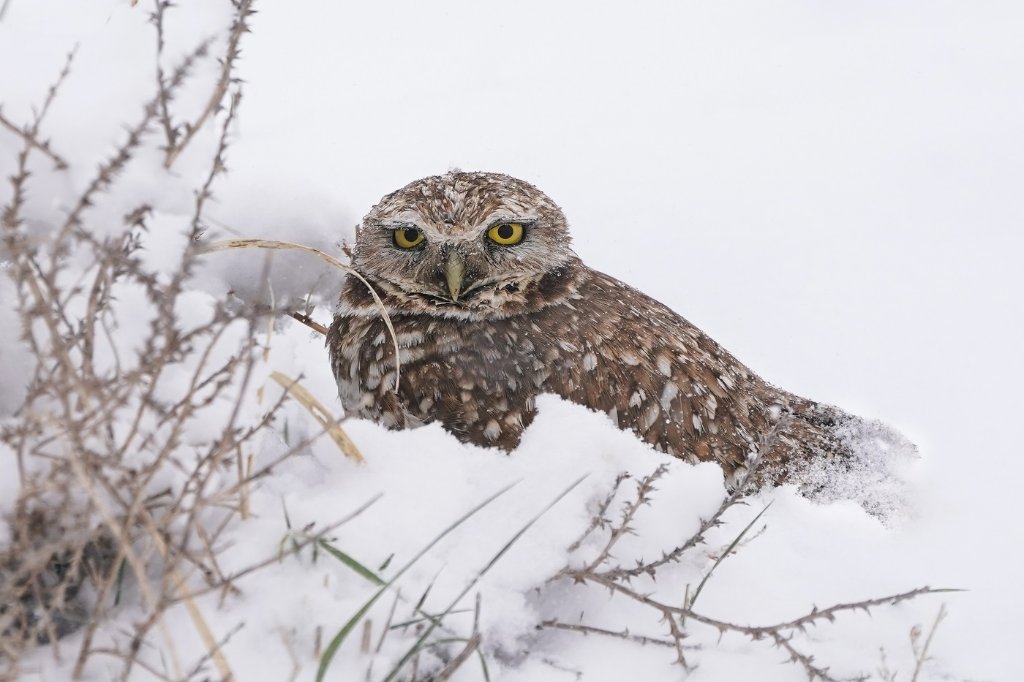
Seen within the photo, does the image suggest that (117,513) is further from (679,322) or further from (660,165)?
(660,165)

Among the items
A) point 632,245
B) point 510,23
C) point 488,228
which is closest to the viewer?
point 488,228

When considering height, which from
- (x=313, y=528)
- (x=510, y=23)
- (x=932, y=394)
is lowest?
(x=313, y=528)

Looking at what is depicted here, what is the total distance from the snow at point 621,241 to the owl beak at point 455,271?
1.41 ft

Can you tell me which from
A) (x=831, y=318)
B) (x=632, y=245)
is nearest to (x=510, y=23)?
(x=632, y=245)

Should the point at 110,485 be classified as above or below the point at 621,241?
below

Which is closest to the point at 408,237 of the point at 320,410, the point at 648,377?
the point at 648,377

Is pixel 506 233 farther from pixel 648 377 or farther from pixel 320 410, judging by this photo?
pixel 320 410

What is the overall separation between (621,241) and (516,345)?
1.86 m

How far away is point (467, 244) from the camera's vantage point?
3.06 metres

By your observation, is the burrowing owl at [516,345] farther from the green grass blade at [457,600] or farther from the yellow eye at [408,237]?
the green grass blade at [457,600]

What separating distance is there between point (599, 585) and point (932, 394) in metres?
2.16

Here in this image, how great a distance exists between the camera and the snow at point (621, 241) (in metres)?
2.13

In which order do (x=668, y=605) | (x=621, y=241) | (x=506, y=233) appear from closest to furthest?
(x=668, y=605), (x=506, y=233), (x=621, y=241)

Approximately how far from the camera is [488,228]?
3.07 m
